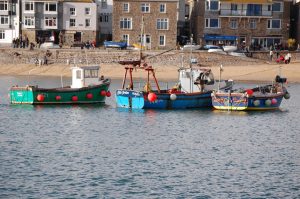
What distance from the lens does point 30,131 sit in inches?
2185

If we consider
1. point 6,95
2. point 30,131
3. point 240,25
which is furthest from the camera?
point 240,25

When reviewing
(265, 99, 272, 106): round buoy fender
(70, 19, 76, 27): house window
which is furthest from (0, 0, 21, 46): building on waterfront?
(265, 99, 272, 106): round buoy fender

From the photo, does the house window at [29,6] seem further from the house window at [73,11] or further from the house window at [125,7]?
the house window at [125,7]

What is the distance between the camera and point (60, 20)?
118m

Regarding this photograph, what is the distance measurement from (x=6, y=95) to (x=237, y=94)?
81.3 feet

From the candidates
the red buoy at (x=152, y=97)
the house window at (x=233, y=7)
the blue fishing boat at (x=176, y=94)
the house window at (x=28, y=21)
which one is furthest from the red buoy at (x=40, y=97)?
Answer: the house window at (x=233, y=7)

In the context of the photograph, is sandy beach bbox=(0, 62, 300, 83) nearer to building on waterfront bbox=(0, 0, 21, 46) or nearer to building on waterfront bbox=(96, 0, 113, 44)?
building on waterfront bbox=(0, 0, 21, 46)

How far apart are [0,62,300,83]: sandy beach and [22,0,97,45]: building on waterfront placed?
11.9 metres

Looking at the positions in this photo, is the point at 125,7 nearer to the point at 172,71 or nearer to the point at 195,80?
the point at 172,71

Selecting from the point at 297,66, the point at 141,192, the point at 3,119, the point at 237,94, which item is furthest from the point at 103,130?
the point at 297,66

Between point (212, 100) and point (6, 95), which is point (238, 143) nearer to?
point (212, 100)

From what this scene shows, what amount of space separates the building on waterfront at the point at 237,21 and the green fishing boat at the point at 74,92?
49242 millimetres

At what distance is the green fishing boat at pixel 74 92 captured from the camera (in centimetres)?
6706

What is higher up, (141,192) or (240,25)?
(240,25)
